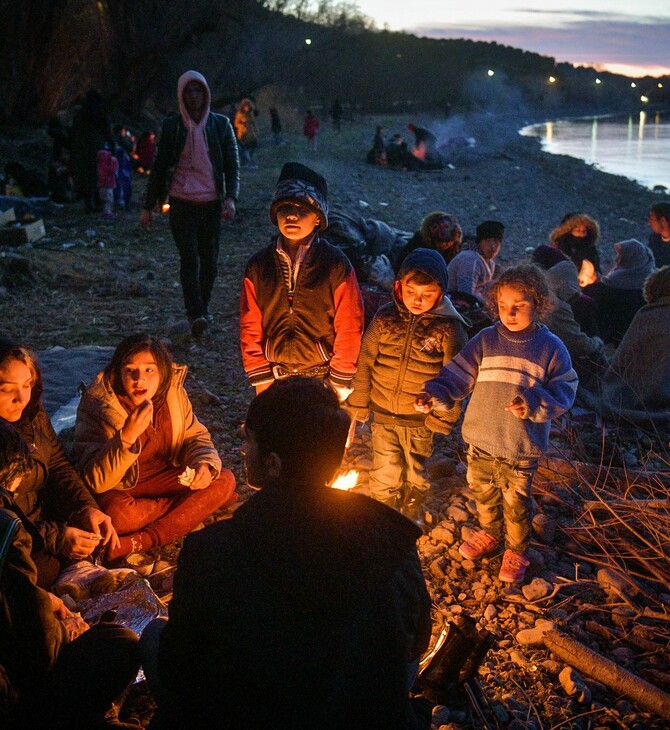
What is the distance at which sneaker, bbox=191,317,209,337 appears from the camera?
Answer: 622cm

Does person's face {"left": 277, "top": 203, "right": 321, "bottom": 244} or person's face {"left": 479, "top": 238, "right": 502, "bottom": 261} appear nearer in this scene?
person's face {"left": 277, "top": 203, "right": 321, "bottom": 244}

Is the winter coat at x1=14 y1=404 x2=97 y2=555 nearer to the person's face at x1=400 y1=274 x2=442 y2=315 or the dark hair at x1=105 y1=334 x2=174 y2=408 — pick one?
the dark hair at x1=105 y1=334 x2=174 y2=408

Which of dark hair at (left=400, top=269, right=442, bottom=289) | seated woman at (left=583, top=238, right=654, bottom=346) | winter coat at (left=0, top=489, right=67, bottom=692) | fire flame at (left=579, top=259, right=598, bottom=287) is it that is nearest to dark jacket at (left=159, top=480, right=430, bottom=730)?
winter coat at (left=0, top=489, right=67, bottom=692)

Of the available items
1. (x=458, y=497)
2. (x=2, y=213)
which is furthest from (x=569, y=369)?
(x=2, y=213)

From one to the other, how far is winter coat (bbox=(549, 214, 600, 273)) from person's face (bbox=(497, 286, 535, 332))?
4142 mm

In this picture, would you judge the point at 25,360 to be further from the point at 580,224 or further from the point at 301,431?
the point at 580,224

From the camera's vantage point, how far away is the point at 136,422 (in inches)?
124

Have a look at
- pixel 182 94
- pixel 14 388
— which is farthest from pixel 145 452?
pixel 182 94

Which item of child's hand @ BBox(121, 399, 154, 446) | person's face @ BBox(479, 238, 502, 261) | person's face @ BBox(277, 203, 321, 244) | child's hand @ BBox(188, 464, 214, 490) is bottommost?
child's hand @ BBox(188, 464, 214, 490)

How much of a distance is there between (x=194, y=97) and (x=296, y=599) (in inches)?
204

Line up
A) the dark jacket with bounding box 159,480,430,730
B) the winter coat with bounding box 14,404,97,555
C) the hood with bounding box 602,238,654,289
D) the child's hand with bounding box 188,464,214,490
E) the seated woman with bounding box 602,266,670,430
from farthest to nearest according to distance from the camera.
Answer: the hood with bounding box 602,238,654,289 → the seated woman with bounding box 602,266,670,430 → the child's hand with bounding box 188,464,214,490 → the winter coat with bounding box 14,404,97,555 → the dark jacket with bounding box 159,480,430,730

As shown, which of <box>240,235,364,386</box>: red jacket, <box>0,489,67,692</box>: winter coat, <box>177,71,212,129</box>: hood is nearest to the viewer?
<box>0,489,67,692</box>: winter coat

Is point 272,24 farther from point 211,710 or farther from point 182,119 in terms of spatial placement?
point 211,710

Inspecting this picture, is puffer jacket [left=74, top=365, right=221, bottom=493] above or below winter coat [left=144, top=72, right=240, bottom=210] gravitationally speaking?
below
